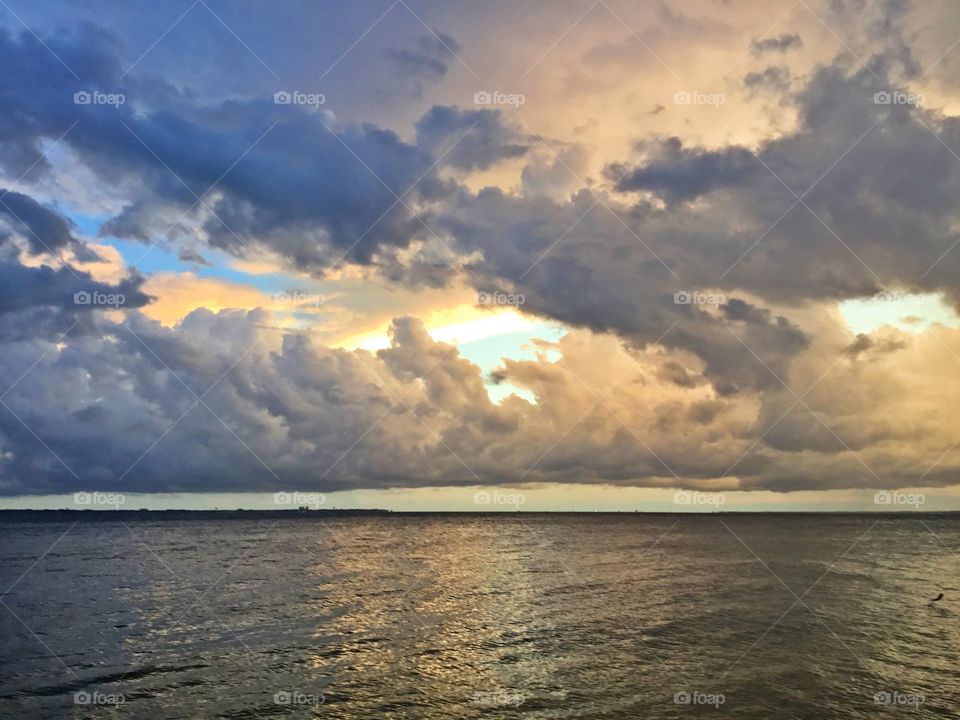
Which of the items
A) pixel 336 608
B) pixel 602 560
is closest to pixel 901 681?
pixel 336 608

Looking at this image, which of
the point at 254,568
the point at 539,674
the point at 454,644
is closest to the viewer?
the point at 539,674

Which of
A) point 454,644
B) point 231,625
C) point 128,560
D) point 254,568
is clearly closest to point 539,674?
point 454,644

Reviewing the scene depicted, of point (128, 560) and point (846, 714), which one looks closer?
point (846, 714)

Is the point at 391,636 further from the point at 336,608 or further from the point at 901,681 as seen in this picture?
the point at 901,681

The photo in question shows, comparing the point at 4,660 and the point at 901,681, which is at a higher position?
the point at 4,660

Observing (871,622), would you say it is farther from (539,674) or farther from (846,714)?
(539,674)

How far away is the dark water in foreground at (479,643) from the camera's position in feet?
100

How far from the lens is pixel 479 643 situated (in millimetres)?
41938

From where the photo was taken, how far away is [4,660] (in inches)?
1487

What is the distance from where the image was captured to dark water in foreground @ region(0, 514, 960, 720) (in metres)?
30.6

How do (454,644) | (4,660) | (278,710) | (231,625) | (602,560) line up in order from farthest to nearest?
(602,560) < (231,625) < (454,644) < (4,660) < (278,710)

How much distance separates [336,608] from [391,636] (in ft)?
42.3

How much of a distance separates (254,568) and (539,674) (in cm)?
6287

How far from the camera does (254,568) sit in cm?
8706
